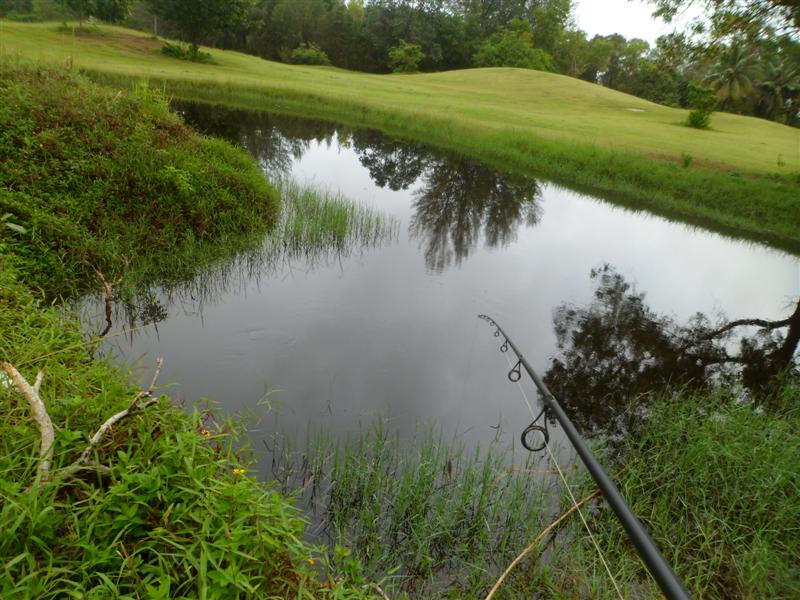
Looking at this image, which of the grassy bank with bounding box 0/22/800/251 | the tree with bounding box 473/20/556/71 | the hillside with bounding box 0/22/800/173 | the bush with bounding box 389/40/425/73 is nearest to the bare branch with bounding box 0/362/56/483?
the grassy bank with bounding box 0/22/800/251

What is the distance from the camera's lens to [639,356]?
6.39 m

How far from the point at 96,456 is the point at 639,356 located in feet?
21.1

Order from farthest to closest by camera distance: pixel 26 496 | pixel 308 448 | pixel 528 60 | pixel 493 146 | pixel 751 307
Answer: pixel 528 60 → pixel 493 146 → pixel 751 307 → pixel 308 448 → pixel 26 496

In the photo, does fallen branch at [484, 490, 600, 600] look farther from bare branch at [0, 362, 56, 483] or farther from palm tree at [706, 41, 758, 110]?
palm tree at [706, 41, 758, 110]

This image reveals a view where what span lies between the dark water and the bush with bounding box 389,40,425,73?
160 ft

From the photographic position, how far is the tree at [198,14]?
36281 millimetres

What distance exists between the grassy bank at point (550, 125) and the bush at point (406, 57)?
15.1 meters

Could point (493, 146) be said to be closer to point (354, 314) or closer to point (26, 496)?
point (354, 314)

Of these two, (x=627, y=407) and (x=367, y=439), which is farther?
(x=627, y=407)

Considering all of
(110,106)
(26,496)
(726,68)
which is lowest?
(26,496)

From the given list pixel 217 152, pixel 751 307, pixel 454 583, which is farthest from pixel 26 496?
pixel 751 307

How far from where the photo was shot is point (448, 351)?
592 centimetres

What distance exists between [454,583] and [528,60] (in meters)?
66.3

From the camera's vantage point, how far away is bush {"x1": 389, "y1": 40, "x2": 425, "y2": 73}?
5628cm
